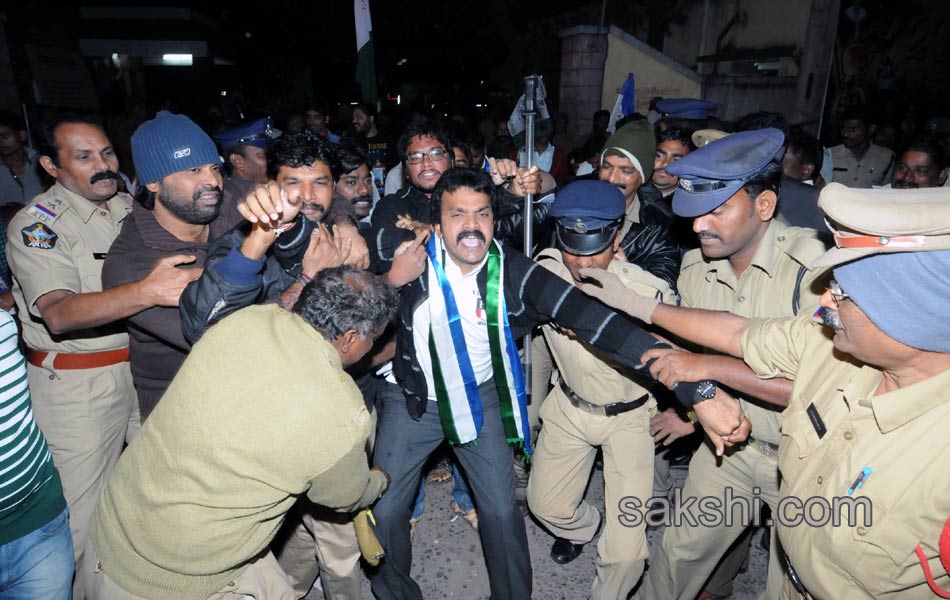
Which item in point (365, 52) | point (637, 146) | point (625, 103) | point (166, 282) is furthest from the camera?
point (365, 52)

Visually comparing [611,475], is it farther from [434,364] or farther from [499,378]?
[434,364]

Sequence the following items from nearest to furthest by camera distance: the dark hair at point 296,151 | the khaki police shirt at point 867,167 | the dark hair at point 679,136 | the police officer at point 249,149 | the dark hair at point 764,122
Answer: the dark hair at point 296,151 < the dark hair at point 679,136 < the dark hair at point 764,122 < the police officer at point 249,149 < the khaki police shirt at point 867,167

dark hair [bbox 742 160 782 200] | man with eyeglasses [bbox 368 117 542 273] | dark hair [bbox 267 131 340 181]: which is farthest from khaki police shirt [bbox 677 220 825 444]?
dark hair [bbox 267 131 340 181]

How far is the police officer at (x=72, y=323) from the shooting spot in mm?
3010

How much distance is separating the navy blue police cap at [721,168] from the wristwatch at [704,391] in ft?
2.86

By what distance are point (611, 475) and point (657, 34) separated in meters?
18.2

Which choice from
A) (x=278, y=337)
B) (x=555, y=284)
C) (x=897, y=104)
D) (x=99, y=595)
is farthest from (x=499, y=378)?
(x=897, y=104)

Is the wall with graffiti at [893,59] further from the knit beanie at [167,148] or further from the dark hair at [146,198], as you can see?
the dark hair at [146,198]

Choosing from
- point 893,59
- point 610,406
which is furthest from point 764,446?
point 893,59

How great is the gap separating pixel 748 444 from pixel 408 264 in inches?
80.7

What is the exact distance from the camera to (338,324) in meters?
2.14

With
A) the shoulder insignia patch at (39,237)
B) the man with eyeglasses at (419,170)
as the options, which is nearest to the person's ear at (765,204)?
the man with eyeglasses at (419,170)

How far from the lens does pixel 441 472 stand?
15.4 feet

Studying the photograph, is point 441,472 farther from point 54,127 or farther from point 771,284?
point 54,127
